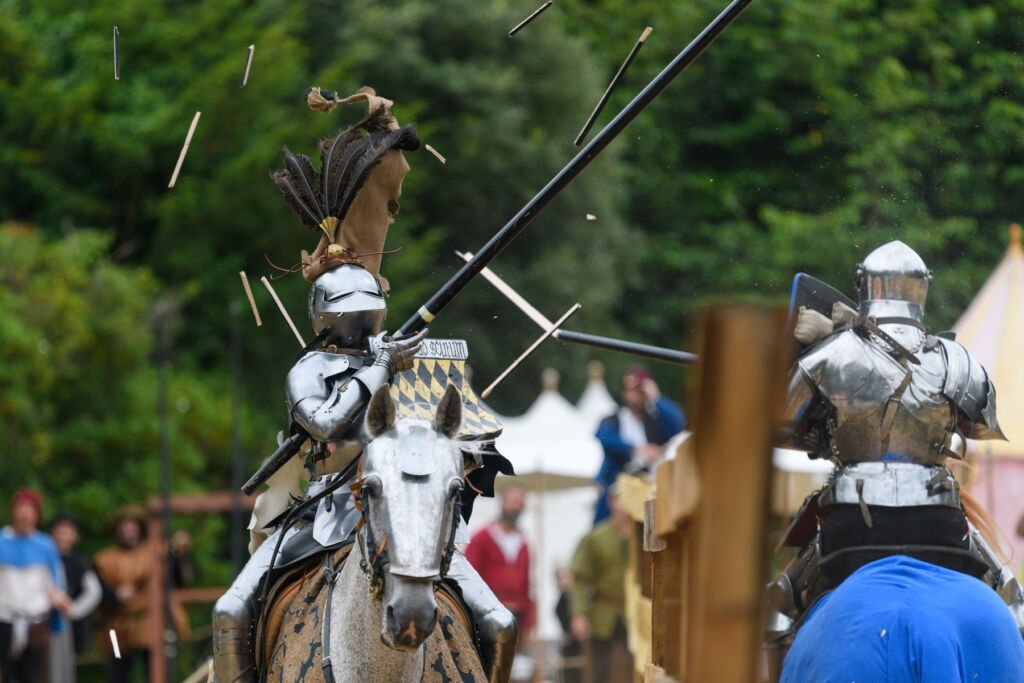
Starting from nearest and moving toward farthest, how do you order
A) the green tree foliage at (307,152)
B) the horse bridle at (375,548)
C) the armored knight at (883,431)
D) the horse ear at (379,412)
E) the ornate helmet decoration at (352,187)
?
the horse bridle at (375,548), the horse ear at (379,412), the armored knight at (883,431), the ornate helmet decoration at (352,187), the green tree foliage at (307,152)

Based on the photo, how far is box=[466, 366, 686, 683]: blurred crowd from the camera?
1169cm

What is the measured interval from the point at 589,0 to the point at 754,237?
5.40m

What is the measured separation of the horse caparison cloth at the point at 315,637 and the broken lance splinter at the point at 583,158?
2.73 ft

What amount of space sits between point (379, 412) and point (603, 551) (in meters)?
7.82

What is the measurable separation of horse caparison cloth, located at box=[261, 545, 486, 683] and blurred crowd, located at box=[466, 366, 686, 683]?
614cm

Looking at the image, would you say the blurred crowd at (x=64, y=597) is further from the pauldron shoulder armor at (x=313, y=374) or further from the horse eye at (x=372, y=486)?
the horse eye at (x=372, y=486)

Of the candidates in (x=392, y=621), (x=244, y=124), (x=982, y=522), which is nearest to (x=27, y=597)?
(x=982, y=522)

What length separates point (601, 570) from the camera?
39.5 ft

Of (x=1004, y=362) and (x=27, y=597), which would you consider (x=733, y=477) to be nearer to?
(x=1004, y=362)

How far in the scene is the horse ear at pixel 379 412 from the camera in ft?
14.3

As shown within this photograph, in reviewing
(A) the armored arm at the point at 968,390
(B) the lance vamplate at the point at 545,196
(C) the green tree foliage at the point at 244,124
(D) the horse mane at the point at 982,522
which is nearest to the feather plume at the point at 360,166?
(B) the lance vamplate at the point at 545,196

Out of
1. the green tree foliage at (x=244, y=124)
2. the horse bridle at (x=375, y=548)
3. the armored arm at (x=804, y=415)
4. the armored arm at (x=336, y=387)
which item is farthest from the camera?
the green tree foliage at (x=244, y=124)

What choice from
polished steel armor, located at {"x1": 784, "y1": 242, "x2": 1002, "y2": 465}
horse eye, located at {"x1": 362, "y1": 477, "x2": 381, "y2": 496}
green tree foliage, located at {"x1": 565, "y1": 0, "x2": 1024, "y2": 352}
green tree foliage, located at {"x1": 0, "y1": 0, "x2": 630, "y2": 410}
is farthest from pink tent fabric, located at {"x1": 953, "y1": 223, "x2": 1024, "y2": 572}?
green tree foliage, located at {"x1": 0, "y1": 0, "x2": 630, "y2": 410}

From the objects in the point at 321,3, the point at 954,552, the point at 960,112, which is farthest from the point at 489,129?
the point at 954,552
